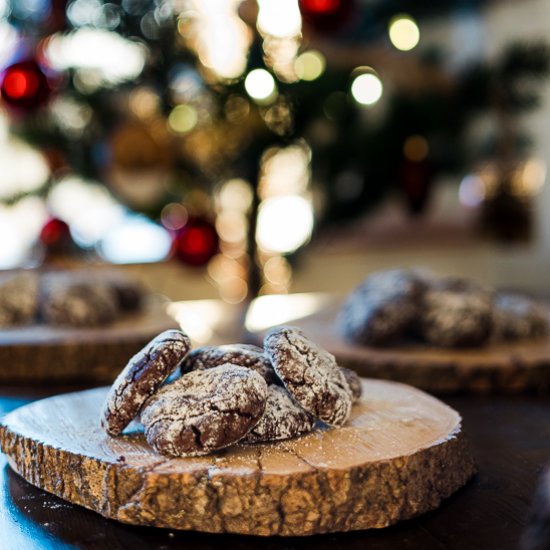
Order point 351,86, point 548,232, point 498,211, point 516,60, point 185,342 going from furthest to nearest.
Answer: point 548,232 < point 498,211 < point 516,60 < point 351,86 < point 185,342

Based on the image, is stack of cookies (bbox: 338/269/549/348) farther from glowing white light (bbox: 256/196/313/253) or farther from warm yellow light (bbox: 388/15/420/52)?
glowing white light (bbox: 256/196/313/253)

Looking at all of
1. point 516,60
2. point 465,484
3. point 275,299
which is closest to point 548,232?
point 516,60

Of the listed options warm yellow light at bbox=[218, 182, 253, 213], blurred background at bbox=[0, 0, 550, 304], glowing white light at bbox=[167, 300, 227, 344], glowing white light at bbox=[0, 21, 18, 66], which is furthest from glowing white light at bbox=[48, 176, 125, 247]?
glowing white light at bbox=[167, 300, 227, 344]

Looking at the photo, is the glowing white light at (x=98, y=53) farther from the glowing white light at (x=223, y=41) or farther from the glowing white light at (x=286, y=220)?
the glowing white light at (x=286, y=220)

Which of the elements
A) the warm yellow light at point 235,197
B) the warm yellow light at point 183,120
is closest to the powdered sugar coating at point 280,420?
the warm yellow light at point 183,120

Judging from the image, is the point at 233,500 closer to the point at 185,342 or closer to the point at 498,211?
the point at 185,342

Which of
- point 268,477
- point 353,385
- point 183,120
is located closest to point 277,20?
point 183,120

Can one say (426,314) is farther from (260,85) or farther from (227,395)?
(260,85)
